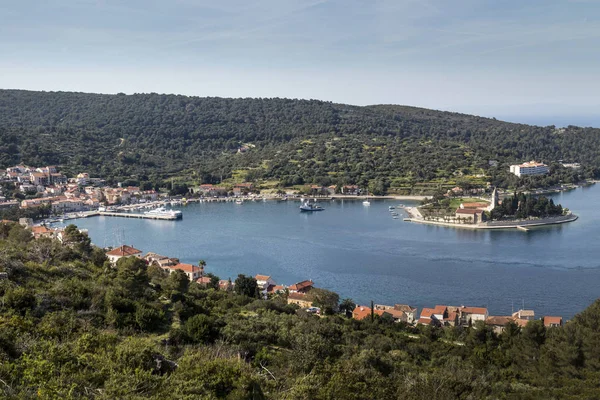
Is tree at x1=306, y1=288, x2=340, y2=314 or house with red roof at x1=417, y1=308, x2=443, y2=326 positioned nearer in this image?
house with red roof at x1=417, y1=308, x2=443, y2=326

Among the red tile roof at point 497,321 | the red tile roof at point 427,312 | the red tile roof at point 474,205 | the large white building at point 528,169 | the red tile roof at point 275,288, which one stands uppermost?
the large white building at point 528,169

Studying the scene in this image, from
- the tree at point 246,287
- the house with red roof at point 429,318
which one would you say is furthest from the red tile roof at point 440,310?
the tree at point 246,287

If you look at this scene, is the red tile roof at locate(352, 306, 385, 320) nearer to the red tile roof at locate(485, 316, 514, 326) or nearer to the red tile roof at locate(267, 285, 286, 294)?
the red tile roof at locate(485, 316, 514, 326)

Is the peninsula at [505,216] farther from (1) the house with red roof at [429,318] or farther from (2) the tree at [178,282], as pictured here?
(2) the tree at [178,282]

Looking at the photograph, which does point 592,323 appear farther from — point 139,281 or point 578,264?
point 578,264

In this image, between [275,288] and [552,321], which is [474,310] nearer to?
[552,321]

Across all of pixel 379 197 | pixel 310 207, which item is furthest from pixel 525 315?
pixel 379 197

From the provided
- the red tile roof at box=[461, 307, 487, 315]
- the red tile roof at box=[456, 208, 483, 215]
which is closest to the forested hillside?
the red tile roof at box=[456, 208, 483, 215]
